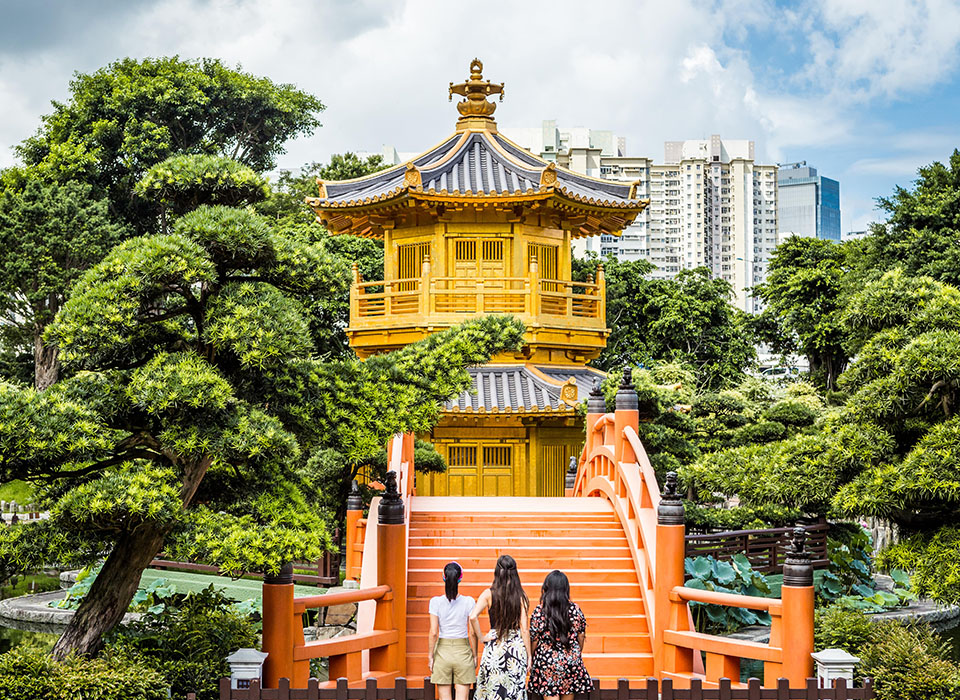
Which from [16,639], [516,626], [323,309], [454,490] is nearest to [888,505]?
[516,626]

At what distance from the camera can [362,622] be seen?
8.91m

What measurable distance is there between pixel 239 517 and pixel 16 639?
1123 cm

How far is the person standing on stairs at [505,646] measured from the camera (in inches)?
248

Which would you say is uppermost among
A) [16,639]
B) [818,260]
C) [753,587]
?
[818,260]

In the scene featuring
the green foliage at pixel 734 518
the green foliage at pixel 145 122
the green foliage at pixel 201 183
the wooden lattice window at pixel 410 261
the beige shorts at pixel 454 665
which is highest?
the green foliage at pixel 145 122

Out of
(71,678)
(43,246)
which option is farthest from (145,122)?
(71,678)

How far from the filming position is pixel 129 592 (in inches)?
311

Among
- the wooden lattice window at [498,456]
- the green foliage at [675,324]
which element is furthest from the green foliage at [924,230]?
the wooden lattice window at [498,456]

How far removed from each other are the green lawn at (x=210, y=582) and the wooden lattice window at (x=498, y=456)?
5.06 metres

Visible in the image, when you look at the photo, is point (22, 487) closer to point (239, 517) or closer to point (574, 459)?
point (574, 459)

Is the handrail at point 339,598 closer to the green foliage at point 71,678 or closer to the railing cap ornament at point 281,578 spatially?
the railing cap ornament at point 281,578

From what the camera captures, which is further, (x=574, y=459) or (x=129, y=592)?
(x=574, y=459)

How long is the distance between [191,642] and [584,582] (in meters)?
3.82

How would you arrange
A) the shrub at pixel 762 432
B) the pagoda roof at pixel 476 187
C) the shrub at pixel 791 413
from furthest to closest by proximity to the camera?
the shrub at pixel 791 413, the shrub at pixel 762 432, the pagoda roof at pixel 476 187
